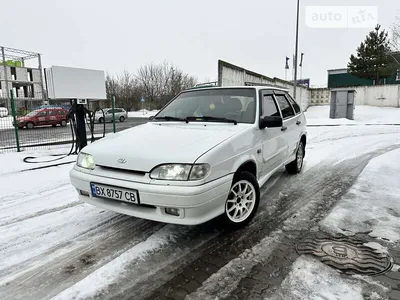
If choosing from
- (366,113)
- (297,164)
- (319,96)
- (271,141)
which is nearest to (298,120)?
(297,164)

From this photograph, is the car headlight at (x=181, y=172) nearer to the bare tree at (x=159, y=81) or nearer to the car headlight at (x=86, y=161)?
the car headlight at (x=86, y=161)

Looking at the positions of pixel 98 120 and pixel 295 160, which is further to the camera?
pixel 98 120

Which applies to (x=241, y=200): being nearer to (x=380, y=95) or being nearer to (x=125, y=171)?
(x=125, y=171)

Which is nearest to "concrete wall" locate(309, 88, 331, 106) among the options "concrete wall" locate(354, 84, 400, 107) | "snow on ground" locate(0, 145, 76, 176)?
"concrete wall" locate(354, 84, 400, 107)

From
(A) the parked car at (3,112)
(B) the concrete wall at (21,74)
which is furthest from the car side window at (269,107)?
(B) the concrete wall at (21,74)

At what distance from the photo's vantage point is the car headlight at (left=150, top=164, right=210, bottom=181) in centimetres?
256

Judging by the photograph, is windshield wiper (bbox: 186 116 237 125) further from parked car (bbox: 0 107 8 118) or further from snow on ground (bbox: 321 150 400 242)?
parked car (bbox: 0 107 8 118)

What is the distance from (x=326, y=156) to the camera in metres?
7.14

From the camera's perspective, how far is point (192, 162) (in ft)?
8.38

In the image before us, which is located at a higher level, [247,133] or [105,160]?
[247,133]

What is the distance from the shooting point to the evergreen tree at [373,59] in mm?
33594

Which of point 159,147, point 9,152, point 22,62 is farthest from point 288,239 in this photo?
point 22,62

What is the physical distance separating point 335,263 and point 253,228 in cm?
93

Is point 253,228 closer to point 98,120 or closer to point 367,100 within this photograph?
point 98,120
